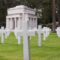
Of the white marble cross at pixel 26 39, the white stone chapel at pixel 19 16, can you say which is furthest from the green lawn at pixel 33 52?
the white stone chapel at pixel 19 16

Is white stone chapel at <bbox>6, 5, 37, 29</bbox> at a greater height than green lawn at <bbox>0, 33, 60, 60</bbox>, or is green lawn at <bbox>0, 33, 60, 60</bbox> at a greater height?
white stone chapel at <bbox>6, 5, 37, 29</bbox>

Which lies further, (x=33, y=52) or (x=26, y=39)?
(x=33, y=52)

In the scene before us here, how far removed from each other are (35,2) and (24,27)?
140 ft

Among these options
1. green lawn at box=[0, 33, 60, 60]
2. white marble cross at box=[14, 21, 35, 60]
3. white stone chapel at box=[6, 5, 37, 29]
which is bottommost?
green lawn at box=[0, 33, 60, 60]

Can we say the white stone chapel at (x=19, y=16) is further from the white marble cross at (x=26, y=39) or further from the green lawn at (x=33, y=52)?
the white marble cross at (x=26, y=39)

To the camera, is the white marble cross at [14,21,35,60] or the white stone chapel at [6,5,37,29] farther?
the white stone chapel at [6,5,37,29]

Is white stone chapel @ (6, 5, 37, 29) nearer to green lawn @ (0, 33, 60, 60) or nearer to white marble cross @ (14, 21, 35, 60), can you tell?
green lawn @ (0, 33, 60, 60)

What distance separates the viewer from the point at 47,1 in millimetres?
46125

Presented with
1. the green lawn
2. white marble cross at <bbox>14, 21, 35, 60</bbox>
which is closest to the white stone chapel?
the green lawn

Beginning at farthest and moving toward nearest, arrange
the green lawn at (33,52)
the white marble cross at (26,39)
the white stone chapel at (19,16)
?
the white stone chapel at (19,16) → the green lawn at (33,52) → the white marble cross at (26,39)

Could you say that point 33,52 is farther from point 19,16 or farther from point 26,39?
point 19,16

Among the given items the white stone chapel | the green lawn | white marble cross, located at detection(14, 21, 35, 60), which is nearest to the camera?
white marble cross, located at detection(14, 21, 35, 60)

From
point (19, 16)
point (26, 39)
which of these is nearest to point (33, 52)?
point (26, 39)

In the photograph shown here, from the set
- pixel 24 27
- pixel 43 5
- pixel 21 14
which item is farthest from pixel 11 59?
pixel 43 5
